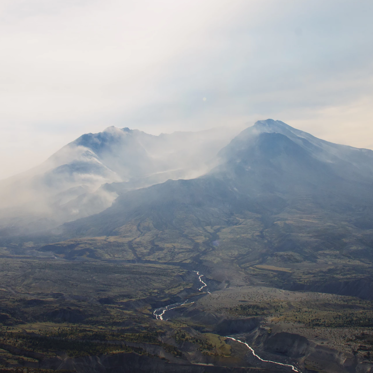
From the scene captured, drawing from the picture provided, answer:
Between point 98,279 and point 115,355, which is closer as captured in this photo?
point 115,355

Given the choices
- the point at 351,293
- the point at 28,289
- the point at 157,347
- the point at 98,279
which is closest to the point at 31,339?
the point at 157,347

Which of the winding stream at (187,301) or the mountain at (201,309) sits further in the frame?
the winding stream at (187,301)

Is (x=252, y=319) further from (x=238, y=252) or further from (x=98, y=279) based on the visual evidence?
(x=238, y=252)

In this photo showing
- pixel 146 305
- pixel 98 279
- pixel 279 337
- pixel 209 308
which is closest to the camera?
pixel 279 337

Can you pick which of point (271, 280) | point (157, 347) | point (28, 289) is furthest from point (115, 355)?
point (271, 280)

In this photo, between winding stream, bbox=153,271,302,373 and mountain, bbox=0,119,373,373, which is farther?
winding stream, bbox=153,271,302,373

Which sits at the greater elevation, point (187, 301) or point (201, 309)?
point (201, 309)

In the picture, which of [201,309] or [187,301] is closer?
[201,309]

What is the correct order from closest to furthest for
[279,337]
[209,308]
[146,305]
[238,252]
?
[279,337] < [209,308] < [146,305] < [238,252]

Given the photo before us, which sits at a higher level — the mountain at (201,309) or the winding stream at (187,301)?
the mountain at (201,309)

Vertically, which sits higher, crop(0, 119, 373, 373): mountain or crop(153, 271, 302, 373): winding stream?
crop(0, 119, 373, 373): mountain

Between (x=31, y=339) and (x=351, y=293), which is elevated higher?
(x=31, y=339)
